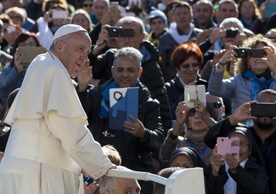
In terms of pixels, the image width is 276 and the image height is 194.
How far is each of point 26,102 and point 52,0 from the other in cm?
879

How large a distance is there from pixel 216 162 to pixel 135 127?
1122 millimetres

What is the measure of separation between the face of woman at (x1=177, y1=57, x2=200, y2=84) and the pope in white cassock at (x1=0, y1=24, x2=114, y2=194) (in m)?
4.52

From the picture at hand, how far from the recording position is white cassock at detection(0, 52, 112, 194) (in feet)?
23.4

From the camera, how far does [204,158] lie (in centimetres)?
1038

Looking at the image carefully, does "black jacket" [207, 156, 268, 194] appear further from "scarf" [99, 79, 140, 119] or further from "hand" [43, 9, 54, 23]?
"hand" [43, 9, 54, 23]

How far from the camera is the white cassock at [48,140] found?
7.12 metres

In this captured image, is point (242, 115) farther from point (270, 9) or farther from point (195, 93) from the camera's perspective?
point (270, 9)

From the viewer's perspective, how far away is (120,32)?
39.3 feet

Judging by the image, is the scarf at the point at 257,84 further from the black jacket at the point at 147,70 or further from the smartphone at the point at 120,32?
the smartphone at the point at 120,32

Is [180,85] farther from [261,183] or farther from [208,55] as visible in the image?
[261,183]

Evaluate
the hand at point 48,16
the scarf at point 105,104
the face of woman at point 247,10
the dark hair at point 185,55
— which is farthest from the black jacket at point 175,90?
the face of woman at point 247,10

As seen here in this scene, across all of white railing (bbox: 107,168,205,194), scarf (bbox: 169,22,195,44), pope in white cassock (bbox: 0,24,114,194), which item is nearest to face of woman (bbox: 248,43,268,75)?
scarf (bbox: 169,22,195,44)

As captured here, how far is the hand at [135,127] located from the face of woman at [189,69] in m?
1.61

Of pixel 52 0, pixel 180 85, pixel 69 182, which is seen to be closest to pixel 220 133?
pixel 180 85
